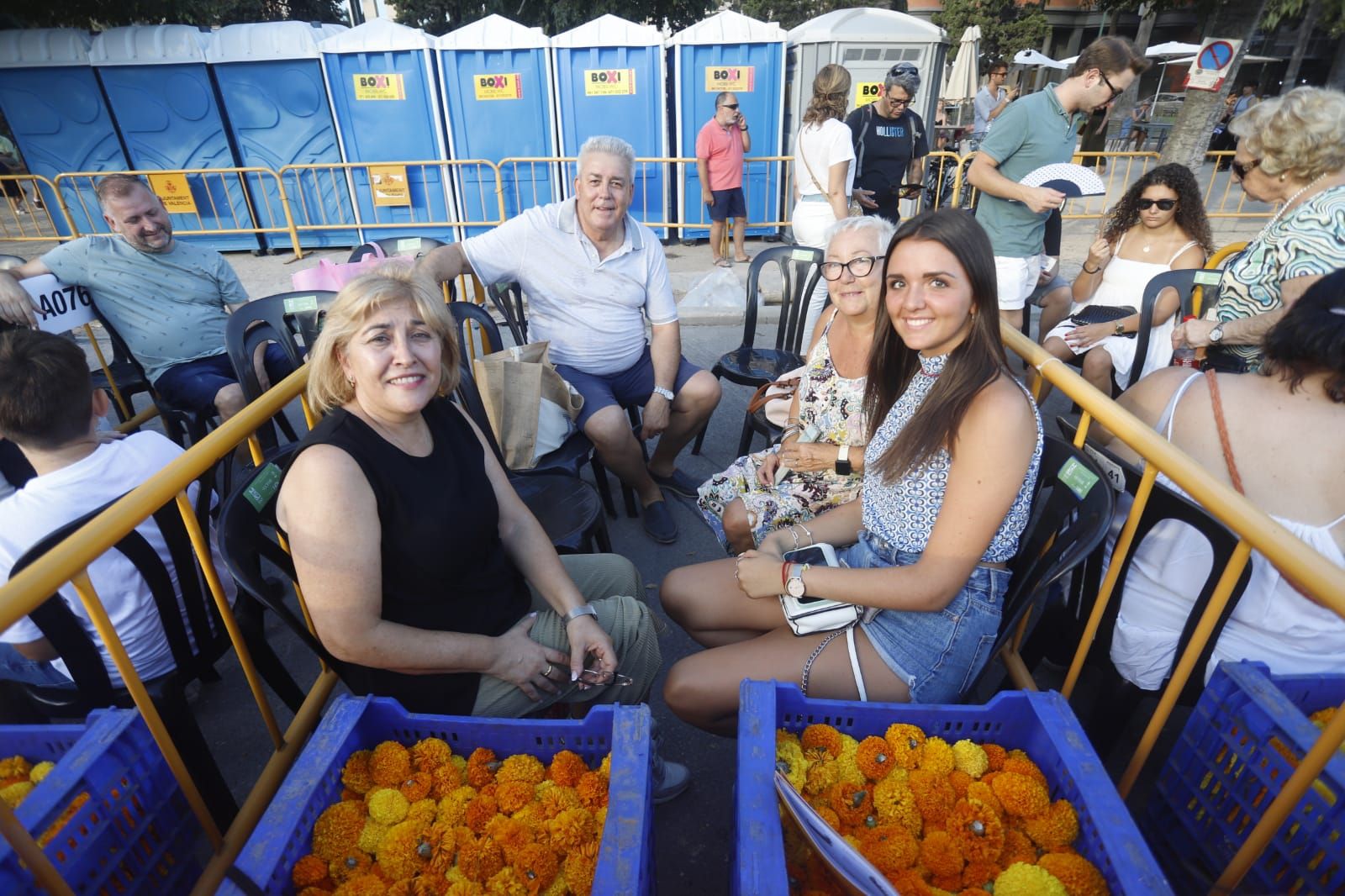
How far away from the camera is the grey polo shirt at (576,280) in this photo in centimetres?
329

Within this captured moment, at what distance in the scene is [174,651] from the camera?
74.4 inches

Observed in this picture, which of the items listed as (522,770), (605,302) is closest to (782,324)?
(605,302)

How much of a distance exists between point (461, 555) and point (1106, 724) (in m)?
1.92

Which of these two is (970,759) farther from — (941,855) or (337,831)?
(337,831)

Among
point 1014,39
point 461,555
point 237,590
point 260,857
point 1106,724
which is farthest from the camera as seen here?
point 1014,39

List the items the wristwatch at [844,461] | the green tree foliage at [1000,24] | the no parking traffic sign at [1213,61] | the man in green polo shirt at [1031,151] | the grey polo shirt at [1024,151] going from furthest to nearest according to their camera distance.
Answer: the green tree foliage at [1000,24] → the no parking traffic sign at [1213,61] → the grey polo shirt at [1024,151] → the man in green polo shirt at [1031,151] → the wristwatch at [844,461]

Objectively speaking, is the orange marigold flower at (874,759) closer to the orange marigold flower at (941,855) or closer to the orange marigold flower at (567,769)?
the orange marigold flower at (941,855)

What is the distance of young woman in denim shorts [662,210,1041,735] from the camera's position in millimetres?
1591

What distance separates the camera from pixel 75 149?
27.8 feet

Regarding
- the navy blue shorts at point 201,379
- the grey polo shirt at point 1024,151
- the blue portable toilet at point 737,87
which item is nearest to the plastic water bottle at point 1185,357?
the grey polo shirt at point 1024,151

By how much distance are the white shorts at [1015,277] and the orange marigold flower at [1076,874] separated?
139 inches

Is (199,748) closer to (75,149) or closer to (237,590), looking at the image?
(237,590)

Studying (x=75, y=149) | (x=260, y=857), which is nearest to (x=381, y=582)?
(x=260, y=857)

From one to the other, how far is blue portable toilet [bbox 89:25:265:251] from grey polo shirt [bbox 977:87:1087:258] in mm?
9118
